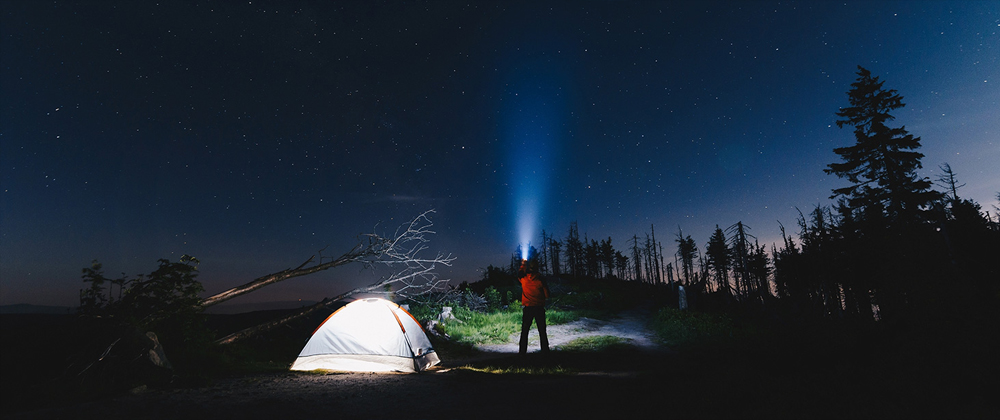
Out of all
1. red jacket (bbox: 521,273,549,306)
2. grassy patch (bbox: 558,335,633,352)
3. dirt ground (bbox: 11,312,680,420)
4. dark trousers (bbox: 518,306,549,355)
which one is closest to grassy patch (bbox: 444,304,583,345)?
grassy patch (bbox: 558,335,633,352)

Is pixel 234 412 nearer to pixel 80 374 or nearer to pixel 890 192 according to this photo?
pixel 80 374

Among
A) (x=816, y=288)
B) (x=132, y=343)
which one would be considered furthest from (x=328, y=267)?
(x=816, y=288)

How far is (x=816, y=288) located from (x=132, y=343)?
1664 inches

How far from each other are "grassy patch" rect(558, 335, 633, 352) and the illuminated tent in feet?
18.4

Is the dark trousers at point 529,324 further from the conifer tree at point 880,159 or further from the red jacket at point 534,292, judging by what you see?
the conifer tree at point 880,159

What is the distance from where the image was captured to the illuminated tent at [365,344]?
8562 mm

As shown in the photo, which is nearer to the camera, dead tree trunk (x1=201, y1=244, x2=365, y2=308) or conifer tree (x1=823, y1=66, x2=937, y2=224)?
dead tree trunk (x1=201, y1=244, x2=365, y2=308)

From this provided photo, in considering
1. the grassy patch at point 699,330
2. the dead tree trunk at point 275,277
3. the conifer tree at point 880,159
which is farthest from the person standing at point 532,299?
the conifer tree at point 880,159

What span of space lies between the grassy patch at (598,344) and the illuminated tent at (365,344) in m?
5.59

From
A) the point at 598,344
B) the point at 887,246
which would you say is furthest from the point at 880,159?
the point at 598,344

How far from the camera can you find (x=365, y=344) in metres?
8.80

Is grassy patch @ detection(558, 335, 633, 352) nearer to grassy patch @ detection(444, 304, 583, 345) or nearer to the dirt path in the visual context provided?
the dirt path

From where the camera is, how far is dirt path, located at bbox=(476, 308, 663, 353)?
13938 millimetres

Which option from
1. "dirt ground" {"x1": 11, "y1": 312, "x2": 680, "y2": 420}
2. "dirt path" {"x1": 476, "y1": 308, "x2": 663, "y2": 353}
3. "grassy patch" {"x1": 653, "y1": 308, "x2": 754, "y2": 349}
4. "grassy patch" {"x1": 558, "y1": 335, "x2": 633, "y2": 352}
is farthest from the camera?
"dirt path" {"x1": 476, "y1": 308, "x2": 663, "y2": 353}
